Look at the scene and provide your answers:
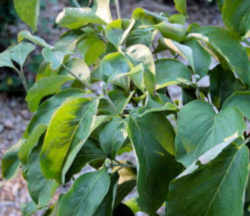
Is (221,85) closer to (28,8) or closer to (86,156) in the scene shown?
(86,156)

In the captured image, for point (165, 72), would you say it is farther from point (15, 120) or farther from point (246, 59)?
point (15, 120)

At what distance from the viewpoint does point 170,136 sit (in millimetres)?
528

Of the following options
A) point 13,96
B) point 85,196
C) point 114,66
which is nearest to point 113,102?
point 114,66

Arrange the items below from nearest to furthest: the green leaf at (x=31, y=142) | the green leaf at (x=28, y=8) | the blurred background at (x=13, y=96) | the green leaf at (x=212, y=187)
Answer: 1. the green leaf at (x=212, y=187)
2. the green leaf at (x=31, y=142)
3. the green leaf at (x=28, y=8)
4. the blurred background at (x=13, y=96)

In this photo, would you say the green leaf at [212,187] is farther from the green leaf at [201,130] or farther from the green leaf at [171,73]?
the green leaf at [171,73]

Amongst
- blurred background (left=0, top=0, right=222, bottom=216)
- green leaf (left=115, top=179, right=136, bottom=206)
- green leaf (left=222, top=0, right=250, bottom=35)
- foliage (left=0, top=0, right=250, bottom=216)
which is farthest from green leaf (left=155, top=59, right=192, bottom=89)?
blurred background (left=0, top=0, right=222, bottom=216)

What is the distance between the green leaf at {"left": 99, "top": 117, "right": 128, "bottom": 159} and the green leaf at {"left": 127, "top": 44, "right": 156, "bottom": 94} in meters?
0.07

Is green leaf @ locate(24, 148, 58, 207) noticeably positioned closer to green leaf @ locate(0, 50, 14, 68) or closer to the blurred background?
green leaf @ locate(0, 50, 14, 68)

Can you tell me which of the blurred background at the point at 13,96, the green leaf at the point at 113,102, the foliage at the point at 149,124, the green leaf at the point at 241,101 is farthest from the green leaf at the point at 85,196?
the blurred background at the point at 13,96

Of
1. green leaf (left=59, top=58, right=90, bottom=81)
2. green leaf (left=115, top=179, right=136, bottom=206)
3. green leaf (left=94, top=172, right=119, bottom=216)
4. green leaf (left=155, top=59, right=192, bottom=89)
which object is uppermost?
green leaf (left=155, top=59, right=192, bottom=89)

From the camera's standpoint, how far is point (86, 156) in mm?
607

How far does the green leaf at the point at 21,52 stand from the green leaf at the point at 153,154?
29cm

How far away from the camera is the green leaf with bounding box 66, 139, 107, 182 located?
599 millimetres

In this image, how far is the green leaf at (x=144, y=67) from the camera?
532 millimetres
